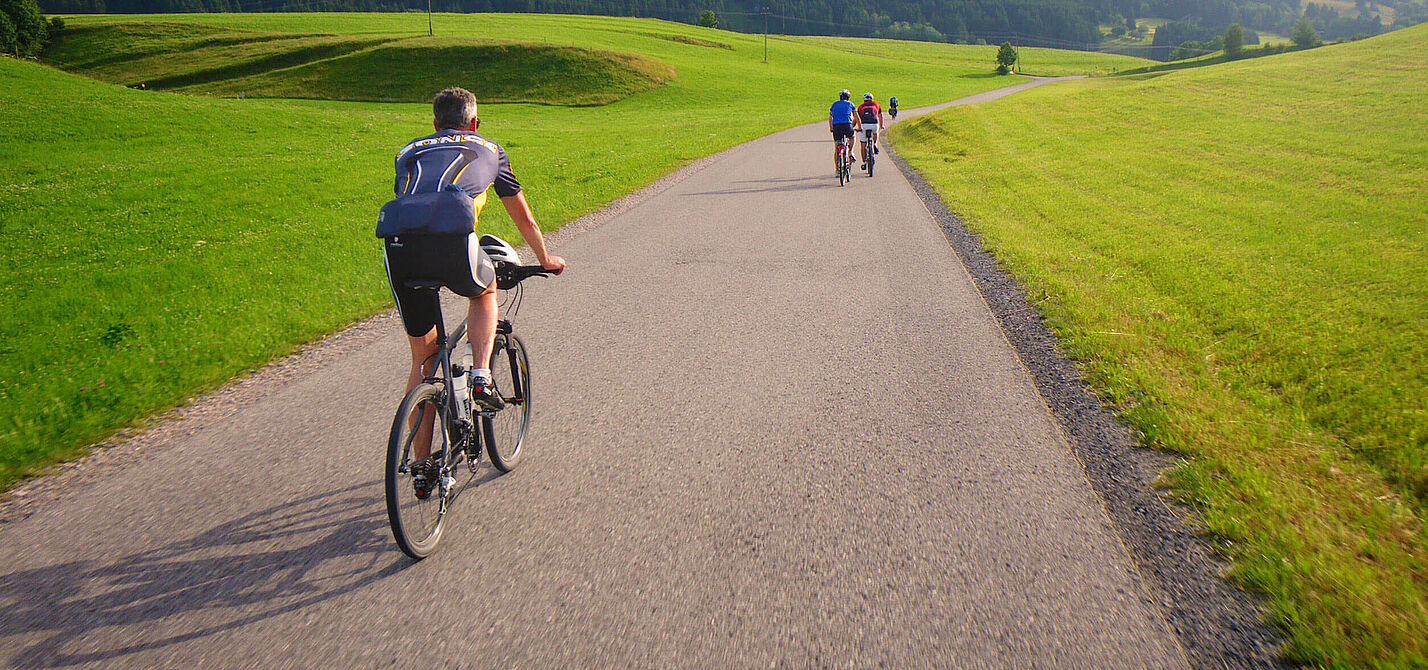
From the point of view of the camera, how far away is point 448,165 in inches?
129

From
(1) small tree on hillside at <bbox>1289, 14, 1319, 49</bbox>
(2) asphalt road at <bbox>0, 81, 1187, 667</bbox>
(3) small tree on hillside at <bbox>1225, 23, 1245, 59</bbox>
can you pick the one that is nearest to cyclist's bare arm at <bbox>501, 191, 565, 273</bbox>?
(2) asphalt road at <bbox>0, 81, 1187, 667</bbox>

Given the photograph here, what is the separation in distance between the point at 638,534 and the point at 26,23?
94271 mm

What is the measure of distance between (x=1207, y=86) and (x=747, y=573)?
53.9 meters

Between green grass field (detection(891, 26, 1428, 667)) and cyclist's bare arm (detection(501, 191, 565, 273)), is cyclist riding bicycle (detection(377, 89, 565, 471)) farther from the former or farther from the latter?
green grass field (detection(891, 26, 1428, 667))

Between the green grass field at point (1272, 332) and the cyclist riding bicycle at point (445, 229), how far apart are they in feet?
11.9

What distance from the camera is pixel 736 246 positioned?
10180 mm

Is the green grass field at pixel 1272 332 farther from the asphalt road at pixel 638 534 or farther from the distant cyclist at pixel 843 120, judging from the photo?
the distant cyclist at pixel 843 120

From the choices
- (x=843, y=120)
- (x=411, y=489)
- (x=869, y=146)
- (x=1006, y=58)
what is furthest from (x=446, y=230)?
(x=1006, y=58)

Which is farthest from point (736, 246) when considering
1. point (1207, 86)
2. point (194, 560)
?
point (1207, 86)

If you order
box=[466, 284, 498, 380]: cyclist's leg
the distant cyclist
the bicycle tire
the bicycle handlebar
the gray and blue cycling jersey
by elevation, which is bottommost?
the bicycle tire

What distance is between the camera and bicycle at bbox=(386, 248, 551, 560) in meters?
3.09

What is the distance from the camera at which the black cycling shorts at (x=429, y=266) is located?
3270mm

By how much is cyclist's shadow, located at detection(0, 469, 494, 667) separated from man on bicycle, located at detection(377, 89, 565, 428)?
606 mm

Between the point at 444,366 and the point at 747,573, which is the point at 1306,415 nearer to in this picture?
the point at 747,573
